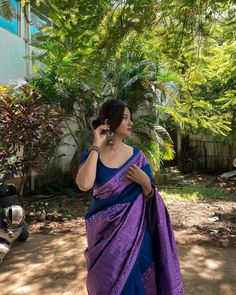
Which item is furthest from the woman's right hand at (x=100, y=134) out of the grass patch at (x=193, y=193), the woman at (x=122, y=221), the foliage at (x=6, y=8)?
the grass patch at (x=193, y=193)

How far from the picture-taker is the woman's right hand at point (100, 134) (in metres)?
2.12

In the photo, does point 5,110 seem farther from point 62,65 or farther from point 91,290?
point 91,290

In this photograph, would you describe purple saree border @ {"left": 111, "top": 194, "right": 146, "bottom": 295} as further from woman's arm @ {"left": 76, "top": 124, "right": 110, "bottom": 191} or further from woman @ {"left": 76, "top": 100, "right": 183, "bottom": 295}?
woman's arm @ {"left": 76, "top": 124, "right": 110, "bottom": 191}

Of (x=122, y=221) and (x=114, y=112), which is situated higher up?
(x=114, y=112)

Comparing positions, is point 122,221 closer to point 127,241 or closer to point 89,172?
point 127,241

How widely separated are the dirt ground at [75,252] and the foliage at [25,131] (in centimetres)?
106

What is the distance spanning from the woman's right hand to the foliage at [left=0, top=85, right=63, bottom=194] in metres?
3.77

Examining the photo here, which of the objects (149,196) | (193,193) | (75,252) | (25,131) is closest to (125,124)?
(149,196)

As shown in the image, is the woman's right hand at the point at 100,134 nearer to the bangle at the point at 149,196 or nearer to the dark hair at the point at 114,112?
the dark hair at the point at 114,112

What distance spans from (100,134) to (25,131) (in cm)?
388

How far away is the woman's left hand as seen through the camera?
6.87ft

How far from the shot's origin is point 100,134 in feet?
7.03

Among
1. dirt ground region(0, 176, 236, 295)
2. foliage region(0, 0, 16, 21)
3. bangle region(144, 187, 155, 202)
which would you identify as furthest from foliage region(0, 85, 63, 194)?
bangle region(144, 187, 155, 202)

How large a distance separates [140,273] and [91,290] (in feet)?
1.00
